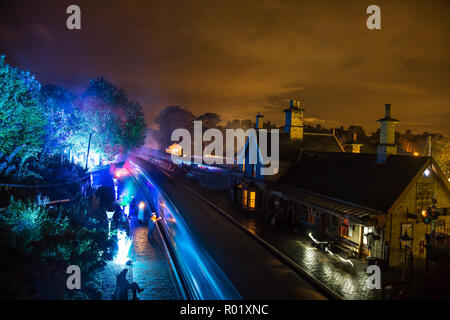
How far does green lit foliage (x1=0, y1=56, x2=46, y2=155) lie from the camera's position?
16750 mm

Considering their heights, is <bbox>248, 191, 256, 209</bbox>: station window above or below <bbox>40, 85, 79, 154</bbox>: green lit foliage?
below

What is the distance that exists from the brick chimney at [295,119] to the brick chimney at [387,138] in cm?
1045

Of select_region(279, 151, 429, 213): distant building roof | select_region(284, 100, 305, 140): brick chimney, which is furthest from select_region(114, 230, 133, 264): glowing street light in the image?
select_region(284, 100, 305, 140): brick chimney

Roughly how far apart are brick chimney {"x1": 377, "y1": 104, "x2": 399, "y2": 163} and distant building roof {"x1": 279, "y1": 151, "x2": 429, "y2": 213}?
0.39 metres

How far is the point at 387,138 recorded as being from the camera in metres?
16.4

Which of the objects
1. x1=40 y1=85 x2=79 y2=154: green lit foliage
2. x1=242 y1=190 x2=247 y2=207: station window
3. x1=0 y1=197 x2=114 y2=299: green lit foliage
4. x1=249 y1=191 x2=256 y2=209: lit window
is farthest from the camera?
x1=242 y1=190 x2=247 y2=207: station window

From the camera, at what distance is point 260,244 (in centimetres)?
1628

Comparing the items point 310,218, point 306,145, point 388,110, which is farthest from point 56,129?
point 388,110

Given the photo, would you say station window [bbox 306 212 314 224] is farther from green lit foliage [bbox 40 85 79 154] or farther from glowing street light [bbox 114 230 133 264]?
green lit foliage [bbox 40 85 79 154]

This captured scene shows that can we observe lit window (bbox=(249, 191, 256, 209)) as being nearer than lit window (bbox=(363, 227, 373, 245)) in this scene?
No
